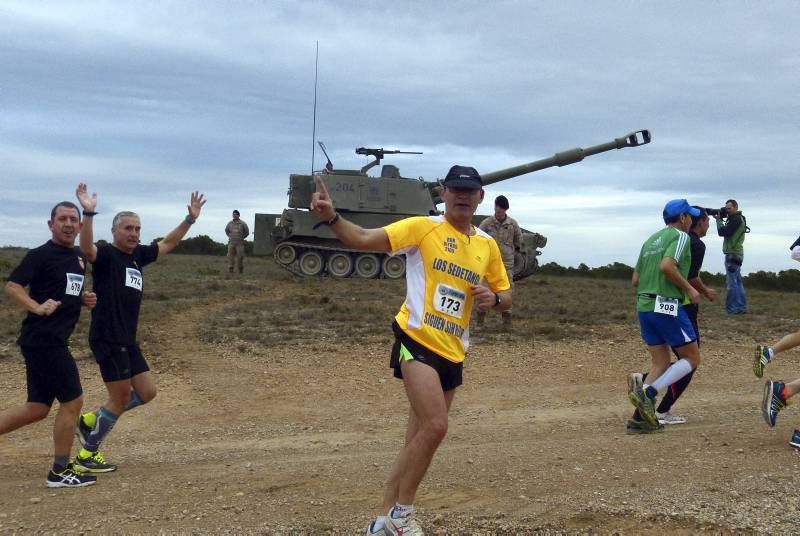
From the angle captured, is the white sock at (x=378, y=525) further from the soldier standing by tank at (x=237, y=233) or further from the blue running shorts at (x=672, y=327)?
the soldier standing by tank at (x=237, y=233)

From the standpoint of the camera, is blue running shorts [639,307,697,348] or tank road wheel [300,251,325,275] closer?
blue running shorts [639,307,697,348]

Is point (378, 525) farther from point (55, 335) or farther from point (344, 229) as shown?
point (55, 335)

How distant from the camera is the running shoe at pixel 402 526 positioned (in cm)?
411

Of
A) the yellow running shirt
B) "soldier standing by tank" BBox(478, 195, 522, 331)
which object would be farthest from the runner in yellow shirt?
"soldier standing by tank" BBox(478, 195, 522, 331)

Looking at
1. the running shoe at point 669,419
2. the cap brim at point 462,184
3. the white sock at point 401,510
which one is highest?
the cap brim at point 462,184

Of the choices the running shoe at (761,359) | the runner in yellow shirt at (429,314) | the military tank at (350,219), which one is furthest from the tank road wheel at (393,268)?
the runner in yellow shirt at (429,314)

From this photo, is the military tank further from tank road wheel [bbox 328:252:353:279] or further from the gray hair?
the gray hair

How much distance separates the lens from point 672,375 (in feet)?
22.1

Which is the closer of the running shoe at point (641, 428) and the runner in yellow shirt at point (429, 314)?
the runner in yellow shirt at point (429, 314)

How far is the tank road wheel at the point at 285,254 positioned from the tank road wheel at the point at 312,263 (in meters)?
0.31

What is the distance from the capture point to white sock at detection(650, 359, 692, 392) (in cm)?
671

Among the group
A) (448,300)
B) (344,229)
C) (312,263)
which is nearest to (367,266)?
(312,263)

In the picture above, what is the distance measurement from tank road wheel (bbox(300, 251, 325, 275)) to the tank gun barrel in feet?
18.6

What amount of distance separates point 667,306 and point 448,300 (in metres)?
3.07
